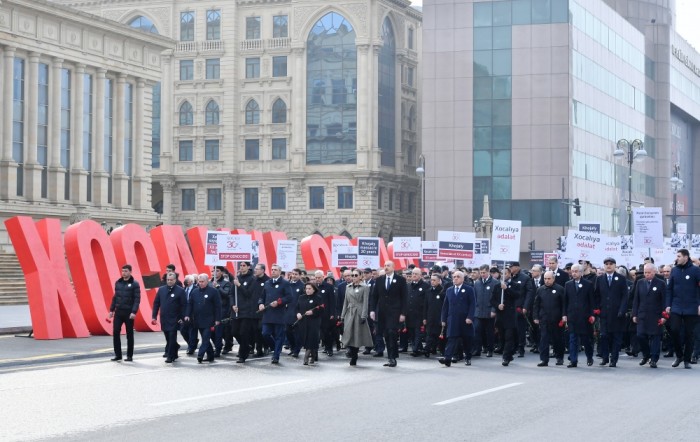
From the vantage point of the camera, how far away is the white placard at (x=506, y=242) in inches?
1058

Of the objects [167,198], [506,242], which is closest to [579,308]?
[506,242]

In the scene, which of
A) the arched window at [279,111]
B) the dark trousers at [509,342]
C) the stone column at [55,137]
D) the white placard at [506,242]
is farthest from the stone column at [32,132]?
the dark trousers at [509,342]

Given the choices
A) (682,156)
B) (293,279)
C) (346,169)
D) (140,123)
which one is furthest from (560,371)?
(682,156)

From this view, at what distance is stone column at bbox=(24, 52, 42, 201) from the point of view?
2504 inches

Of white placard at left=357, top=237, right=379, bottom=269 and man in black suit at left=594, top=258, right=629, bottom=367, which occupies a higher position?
white placard at left=357, top=237, right=379, bottom=269

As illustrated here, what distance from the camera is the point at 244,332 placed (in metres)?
23.5

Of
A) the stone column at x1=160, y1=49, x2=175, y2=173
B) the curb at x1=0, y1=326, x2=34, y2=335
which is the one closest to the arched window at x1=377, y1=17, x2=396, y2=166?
the stone column at x1=160, y1=49, x2=175, y2=173

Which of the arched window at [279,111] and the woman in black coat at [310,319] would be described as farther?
the arched window at [279,111]

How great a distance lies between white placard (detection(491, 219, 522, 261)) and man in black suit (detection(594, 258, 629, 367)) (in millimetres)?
3169

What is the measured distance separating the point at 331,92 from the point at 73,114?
28.9m

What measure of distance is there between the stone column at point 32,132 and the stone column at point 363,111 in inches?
1236

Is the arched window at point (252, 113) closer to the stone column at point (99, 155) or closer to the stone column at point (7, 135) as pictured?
the stone column at point (99, 155)

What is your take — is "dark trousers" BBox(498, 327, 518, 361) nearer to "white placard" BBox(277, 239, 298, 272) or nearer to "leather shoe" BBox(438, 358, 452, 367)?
"leather shoe" BBox(438, 358, 452, 367)

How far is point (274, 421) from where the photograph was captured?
13.9 meters
